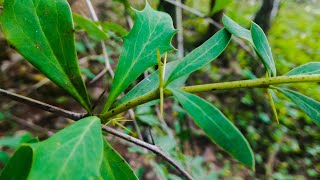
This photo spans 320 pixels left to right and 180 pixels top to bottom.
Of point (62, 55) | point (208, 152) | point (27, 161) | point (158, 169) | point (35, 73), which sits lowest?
point (208, 152)

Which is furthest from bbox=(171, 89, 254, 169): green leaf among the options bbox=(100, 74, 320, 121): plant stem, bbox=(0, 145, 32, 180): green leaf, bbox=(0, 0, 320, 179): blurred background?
bbox=(0, 0, 320, 179): blurred background

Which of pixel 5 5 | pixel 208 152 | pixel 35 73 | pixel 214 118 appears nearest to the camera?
pixel 214 118

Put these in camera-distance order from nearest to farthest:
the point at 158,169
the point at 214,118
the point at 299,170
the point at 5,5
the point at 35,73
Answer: the point at 214,118
the point at 5,5
the point at 158,169
the point at 35,73
the point at 299,170

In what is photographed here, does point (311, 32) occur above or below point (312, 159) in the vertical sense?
above

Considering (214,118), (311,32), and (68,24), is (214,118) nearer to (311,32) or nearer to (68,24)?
(68,24)

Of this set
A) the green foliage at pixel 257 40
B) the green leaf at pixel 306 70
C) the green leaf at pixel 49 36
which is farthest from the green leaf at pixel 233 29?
the green leaf at pixel 49 36

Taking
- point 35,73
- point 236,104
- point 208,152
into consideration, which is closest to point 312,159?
point 236,104

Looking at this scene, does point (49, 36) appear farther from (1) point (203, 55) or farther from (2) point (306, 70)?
(2) point (306, 70)
